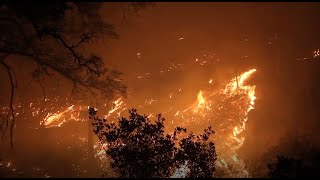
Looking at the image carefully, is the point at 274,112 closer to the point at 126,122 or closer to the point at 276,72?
the point at 276,72

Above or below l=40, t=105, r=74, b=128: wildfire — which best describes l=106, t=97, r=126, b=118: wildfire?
above

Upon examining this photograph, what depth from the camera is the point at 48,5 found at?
9125 mm

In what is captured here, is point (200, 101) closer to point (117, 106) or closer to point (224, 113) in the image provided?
point (224, 113)

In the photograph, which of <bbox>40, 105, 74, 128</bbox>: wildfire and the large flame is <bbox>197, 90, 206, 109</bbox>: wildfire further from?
<bbox>40, 105, 74, 128</bbox>: wildfire

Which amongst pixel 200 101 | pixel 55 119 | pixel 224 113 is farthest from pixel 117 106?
pixel 224 113

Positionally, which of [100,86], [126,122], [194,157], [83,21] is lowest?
[194,157]

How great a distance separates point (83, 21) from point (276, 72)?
4675 cm

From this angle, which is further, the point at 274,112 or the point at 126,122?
the point at 274,112

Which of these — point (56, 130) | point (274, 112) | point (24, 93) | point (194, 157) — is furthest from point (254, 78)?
point (194, 157)

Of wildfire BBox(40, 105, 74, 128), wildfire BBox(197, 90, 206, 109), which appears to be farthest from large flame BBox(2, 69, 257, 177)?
wildfire BBox(40, 105, 74, 128)

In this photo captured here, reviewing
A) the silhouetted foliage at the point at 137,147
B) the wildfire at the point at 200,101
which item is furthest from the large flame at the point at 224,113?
the silhouetted foliage at the point at 137,147

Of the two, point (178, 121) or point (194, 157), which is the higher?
point (178, 121)

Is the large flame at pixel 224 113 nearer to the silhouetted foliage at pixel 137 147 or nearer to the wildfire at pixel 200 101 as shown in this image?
the wildfire at pixel 200 101

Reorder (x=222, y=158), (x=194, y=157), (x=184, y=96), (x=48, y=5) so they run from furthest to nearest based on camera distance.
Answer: (x=222, y=158)
(x=184, y=96)
(x=194, y=157)
(x=48, y=5)
